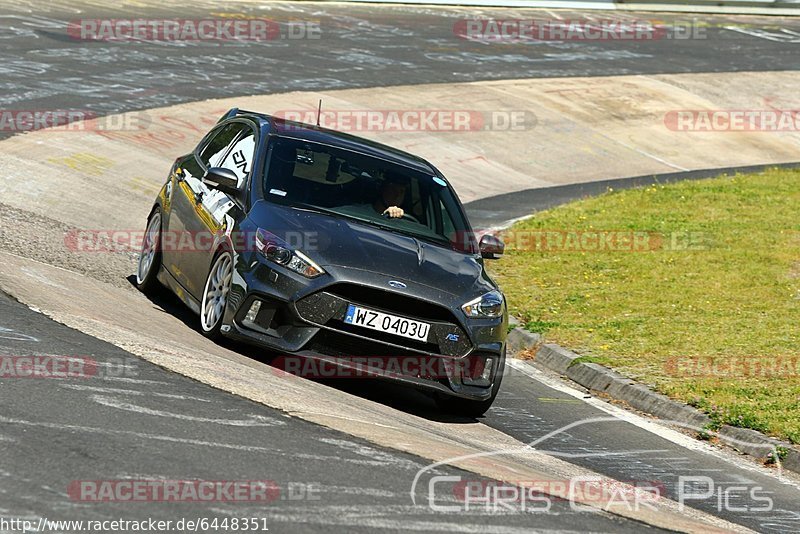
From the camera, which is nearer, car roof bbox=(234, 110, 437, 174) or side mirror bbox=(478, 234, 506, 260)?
side mirror bbox=(478, 234, 506, 260)

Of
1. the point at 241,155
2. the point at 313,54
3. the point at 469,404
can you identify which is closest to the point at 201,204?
the point at 241,155

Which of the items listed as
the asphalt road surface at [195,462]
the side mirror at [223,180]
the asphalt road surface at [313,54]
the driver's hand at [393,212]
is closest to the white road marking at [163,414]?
the asphalt road surface at [195,462]

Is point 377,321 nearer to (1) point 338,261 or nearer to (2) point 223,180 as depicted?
(1) point 338,261

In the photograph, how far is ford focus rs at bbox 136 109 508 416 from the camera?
861 cm

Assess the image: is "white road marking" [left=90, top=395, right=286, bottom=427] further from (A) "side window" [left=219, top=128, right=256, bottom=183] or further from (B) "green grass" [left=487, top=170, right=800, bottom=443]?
(B) "green grass" [left=487, top=170, right=800, bottom=443]

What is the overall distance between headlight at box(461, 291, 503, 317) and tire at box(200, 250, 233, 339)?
168cm

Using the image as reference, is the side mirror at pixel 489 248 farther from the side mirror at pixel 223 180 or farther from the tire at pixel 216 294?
the tire at pixel 216 294

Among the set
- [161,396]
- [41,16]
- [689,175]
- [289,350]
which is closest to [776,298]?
[289,350]

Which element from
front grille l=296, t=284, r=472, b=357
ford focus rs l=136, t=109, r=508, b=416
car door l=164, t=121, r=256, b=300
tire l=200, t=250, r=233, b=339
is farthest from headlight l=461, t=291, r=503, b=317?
car door l=164, t=121, r=256, b=300

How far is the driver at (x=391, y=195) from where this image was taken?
32.4 feet

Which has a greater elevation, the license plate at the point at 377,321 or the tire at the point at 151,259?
the license plate at the point at 377,321

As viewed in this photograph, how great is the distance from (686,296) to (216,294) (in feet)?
21.4

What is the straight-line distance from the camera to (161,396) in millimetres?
7152

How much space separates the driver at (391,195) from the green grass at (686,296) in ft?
8.75
